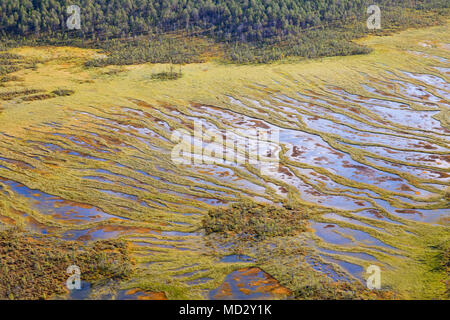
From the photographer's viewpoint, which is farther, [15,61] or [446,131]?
[15,61]

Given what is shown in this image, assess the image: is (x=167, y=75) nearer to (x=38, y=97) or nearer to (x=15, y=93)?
(x=38, y=97)

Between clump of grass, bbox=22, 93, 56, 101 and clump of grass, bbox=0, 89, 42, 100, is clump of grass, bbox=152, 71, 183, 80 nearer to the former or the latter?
clump of grass, bbox=22, 93, 56, 101

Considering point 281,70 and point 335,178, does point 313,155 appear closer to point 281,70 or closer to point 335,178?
point 335,178

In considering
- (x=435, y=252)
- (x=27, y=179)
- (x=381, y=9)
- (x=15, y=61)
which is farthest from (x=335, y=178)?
(x=381, y=9)

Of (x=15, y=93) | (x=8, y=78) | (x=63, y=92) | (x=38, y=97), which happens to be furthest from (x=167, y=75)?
(x=8, y=78)

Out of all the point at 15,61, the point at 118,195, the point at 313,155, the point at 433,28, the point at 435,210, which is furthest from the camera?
the point at 433,28

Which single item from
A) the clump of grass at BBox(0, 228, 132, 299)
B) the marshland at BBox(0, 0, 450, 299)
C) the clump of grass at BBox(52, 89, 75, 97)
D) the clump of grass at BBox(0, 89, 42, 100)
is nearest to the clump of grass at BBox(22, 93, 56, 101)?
the marshland at BBox(0, 0, 450, 299)
